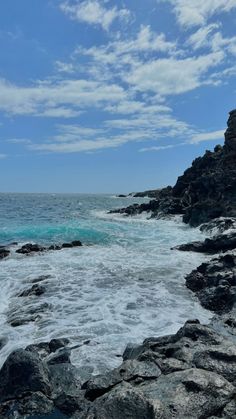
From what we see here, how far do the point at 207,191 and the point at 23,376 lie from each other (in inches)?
2139

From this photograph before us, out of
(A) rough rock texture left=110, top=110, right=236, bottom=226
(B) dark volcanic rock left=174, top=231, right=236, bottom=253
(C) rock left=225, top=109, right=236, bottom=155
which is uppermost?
(C) rock left=225, top=109, right=236, bottom=155

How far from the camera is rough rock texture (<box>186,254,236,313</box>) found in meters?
16.9

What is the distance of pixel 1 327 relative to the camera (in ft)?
48.1

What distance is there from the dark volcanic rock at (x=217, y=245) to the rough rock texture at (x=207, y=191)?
17.0 meters

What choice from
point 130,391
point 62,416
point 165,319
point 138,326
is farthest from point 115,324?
point 130,391

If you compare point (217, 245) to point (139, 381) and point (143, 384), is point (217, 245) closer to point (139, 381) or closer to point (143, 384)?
point (139, 381)

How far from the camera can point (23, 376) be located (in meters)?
9.40

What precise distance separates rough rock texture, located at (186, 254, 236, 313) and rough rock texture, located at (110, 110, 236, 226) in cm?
2589

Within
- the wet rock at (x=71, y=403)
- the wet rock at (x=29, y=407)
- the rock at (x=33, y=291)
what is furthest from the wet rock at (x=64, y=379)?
the rock at (x=33, y=291)

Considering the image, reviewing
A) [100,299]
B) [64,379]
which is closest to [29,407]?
[64,379]

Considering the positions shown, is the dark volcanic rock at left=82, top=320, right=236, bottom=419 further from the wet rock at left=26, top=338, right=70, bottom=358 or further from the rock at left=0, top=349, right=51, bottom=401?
the wet rock at left=26, top=338, right=70, bottom=358

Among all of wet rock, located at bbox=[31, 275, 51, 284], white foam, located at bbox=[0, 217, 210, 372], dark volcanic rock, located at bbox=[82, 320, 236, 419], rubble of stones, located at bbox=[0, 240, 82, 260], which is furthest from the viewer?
rubble of stones, located at bbox=[0, 240, 82, 260]

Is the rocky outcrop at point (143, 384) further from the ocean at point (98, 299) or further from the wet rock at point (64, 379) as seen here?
the ocean at point (98, 299)

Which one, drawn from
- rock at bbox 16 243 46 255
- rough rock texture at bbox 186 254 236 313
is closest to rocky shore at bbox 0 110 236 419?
rough rock texture at bbox 186 254 236 313
